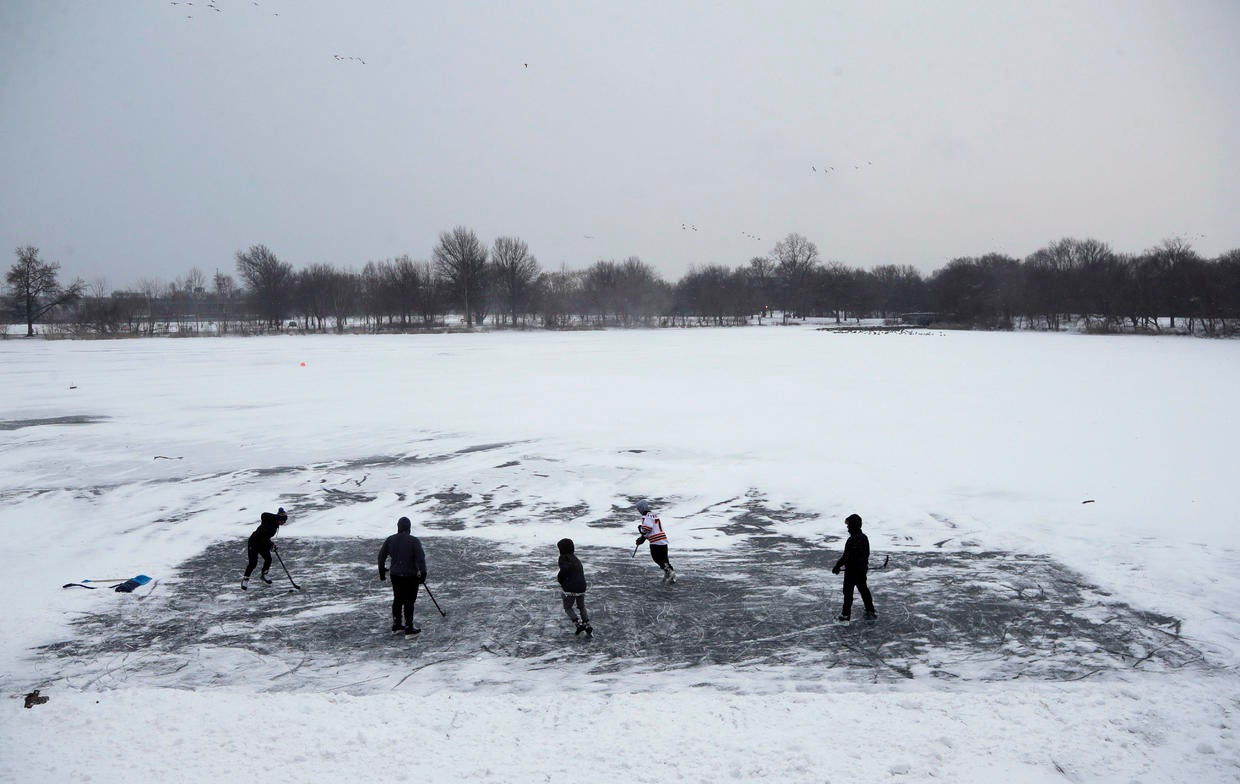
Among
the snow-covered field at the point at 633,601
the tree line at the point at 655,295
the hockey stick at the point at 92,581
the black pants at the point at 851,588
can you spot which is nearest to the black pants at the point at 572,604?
the snow-covered field at the point at 633,601

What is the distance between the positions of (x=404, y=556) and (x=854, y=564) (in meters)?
5.27

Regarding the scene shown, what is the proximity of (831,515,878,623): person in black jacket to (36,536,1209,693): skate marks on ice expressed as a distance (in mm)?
330

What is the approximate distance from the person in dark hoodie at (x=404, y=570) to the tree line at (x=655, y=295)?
8787 centimetres

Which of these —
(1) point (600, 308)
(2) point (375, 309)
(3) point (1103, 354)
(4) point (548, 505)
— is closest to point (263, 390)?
(4) point (548, 505)

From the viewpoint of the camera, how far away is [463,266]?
373 feet

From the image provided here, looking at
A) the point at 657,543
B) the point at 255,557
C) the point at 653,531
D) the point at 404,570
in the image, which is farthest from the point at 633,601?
the point at 255,557

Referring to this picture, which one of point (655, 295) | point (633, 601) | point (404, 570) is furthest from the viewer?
point (655, 295)

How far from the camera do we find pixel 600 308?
127 metres

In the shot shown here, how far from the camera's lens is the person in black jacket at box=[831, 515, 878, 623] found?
9047 millimetres

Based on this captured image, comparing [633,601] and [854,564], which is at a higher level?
[854,564]

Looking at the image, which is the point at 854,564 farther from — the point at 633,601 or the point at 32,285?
the point at 32,285

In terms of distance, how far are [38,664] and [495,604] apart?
16.3 feet

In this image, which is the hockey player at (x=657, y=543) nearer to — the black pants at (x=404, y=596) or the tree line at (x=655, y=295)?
the black pants at (x=404, y=596)

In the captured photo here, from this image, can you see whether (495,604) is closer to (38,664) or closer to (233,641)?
(233,641)
